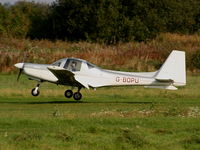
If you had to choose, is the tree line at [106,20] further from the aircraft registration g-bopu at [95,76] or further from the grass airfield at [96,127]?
the grass airfield at [96,127]

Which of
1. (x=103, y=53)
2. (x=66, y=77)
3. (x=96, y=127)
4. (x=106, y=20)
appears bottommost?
(x=96, y=127)

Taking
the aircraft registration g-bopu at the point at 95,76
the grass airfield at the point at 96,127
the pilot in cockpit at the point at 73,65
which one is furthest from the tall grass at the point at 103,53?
the grass airfield at the point at 96,127

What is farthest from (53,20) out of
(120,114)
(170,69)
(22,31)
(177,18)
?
(120,114)

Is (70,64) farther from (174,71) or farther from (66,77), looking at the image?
(174,71)

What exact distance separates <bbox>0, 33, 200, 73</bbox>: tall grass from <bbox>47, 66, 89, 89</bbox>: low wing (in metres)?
15.1

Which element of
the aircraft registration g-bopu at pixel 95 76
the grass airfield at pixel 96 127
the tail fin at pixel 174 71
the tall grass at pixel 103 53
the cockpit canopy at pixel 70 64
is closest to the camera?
the grass airfield at pixel 96 127

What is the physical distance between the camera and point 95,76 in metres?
27.1

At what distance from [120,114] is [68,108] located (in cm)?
461

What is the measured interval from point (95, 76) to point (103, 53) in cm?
1916

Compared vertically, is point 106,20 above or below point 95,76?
above

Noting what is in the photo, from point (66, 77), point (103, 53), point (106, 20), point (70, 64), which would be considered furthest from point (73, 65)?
point (106, 20)

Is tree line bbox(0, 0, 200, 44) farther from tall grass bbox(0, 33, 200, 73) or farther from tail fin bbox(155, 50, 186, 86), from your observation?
tail fin bbox(155, 50, 186, 86)

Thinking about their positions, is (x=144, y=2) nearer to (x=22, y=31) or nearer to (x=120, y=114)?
(x=22, y=31)

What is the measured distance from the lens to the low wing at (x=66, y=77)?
26047 mm
